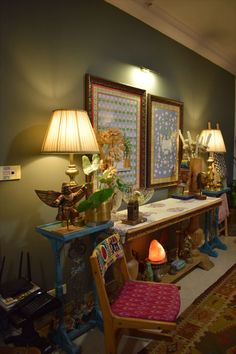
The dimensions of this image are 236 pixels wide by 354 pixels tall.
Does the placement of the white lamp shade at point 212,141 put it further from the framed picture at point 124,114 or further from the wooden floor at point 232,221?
the wooden floor at point 232,221

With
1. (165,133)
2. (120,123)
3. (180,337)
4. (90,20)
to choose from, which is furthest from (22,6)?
(180,337)

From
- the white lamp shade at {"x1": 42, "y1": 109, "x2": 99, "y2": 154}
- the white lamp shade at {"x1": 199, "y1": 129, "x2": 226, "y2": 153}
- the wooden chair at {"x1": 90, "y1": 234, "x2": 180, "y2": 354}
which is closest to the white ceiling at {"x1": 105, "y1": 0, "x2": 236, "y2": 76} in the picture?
the white lamp shade at {"x1": 199, "y1": 129, "x2": 226, "y2": 153}

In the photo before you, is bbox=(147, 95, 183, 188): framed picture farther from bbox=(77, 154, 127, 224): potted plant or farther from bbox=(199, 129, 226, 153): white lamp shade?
bbox=(77, 154, 127, 224): potted plant

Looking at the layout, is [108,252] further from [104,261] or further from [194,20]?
[194,20]

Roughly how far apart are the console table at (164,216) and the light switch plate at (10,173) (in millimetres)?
791

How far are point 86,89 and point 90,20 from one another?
0.55 m

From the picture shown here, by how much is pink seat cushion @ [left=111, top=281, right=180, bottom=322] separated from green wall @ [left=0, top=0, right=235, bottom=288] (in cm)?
67

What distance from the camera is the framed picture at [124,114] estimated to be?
2344 mm

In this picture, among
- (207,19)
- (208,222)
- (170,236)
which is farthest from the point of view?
(208,222)

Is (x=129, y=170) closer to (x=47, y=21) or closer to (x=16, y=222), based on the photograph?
(x=16, y=222)

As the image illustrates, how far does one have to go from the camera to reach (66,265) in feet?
7.43

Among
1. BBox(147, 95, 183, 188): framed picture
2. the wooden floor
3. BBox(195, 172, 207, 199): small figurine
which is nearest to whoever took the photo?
BBox(147, 95, 183, 188): framed picture

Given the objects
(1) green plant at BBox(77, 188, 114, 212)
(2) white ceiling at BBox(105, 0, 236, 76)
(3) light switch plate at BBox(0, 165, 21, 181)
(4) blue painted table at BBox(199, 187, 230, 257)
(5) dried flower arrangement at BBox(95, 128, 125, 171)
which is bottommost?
(4) blue painted table at BBox(199, 187, 230, 257)

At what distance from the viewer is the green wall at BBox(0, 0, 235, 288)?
73.0 inches
